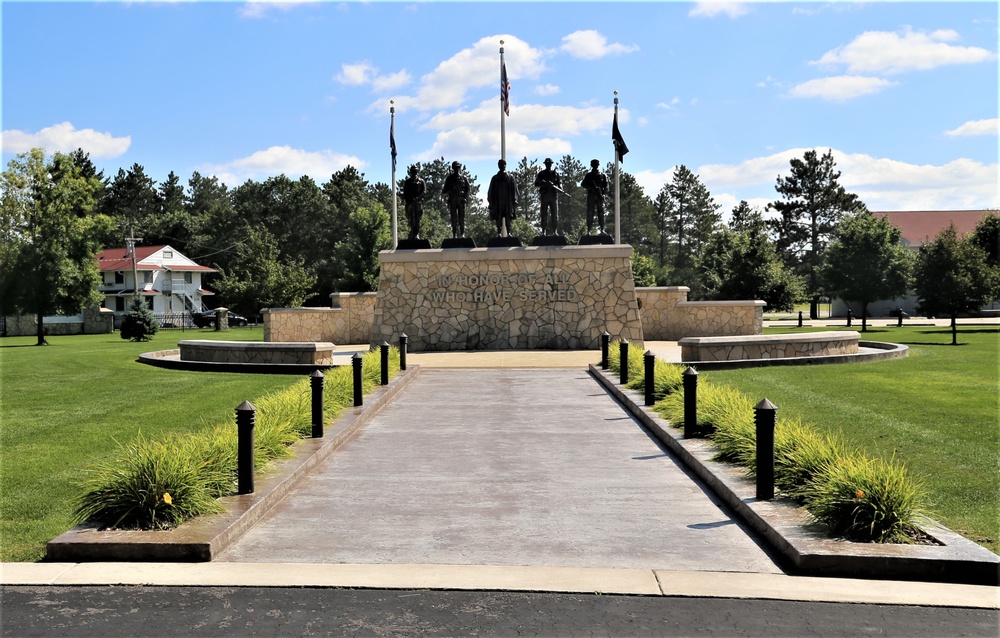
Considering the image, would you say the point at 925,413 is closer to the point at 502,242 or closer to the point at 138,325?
the point at 502,242

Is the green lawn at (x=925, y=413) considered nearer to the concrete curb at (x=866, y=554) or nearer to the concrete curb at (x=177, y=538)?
the concrete curb at (x=866, y=554)

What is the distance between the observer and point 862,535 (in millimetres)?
5961

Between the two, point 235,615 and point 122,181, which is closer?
point 235,615

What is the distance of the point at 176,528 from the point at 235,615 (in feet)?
5.27

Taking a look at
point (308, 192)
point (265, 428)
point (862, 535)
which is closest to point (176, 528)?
point (265, 428)

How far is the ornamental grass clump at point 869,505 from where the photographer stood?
19.6ft

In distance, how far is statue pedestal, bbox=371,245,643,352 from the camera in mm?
25562

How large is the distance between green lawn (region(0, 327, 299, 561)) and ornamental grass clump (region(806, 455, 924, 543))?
5.65 m

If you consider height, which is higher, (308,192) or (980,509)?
(308,192)

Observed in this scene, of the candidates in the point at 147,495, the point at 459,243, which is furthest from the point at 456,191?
the point at 147,495

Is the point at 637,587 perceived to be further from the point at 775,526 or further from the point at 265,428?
the point at 265,428

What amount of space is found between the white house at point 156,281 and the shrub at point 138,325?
106ft

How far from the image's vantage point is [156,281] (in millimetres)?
72688

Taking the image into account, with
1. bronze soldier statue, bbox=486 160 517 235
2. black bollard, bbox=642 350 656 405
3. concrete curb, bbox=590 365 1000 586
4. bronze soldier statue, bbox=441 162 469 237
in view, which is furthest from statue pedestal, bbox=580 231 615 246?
concrete curb, bbox=590 365 1000 586
